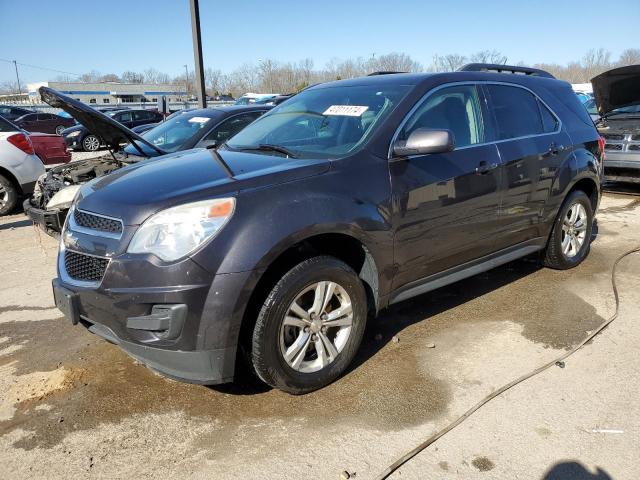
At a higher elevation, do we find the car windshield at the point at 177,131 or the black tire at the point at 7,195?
the car windshield at the point at 177,131

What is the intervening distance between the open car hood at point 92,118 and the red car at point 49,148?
17.0ft

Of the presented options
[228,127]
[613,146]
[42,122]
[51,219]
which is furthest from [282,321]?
[42,122]

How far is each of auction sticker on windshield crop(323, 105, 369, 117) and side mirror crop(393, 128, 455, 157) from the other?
497mm

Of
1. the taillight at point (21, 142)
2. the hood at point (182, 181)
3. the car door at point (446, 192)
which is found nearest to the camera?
the hood at point (182, 181)

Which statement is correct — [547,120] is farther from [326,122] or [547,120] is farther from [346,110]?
[326,122]

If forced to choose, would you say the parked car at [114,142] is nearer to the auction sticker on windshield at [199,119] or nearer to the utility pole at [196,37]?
the auction sticker on windshield at [199,119]

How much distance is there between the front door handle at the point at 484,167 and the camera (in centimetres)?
366

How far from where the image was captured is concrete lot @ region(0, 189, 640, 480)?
239 centimetres

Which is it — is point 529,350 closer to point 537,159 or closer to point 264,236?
point 537,159

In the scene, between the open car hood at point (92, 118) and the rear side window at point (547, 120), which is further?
the open car hood at point (92, 118)

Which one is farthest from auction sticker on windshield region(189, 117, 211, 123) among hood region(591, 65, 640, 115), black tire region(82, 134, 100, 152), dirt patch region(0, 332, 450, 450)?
black tire region(82, 134, 100, 152)

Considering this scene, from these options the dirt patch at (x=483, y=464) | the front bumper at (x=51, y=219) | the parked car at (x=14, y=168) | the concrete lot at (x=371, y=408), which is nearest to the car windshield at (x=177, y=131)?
the front bumper at (x=51, y=219)

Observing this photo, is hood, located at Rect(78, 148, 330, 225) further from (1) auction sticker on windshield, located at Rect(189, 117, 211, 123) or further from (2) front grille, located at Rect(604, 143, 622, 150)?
(2) front grille, located at Rect(604, 143, 622, 150)

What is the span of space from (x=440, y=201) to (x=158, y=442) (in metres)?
2.20
